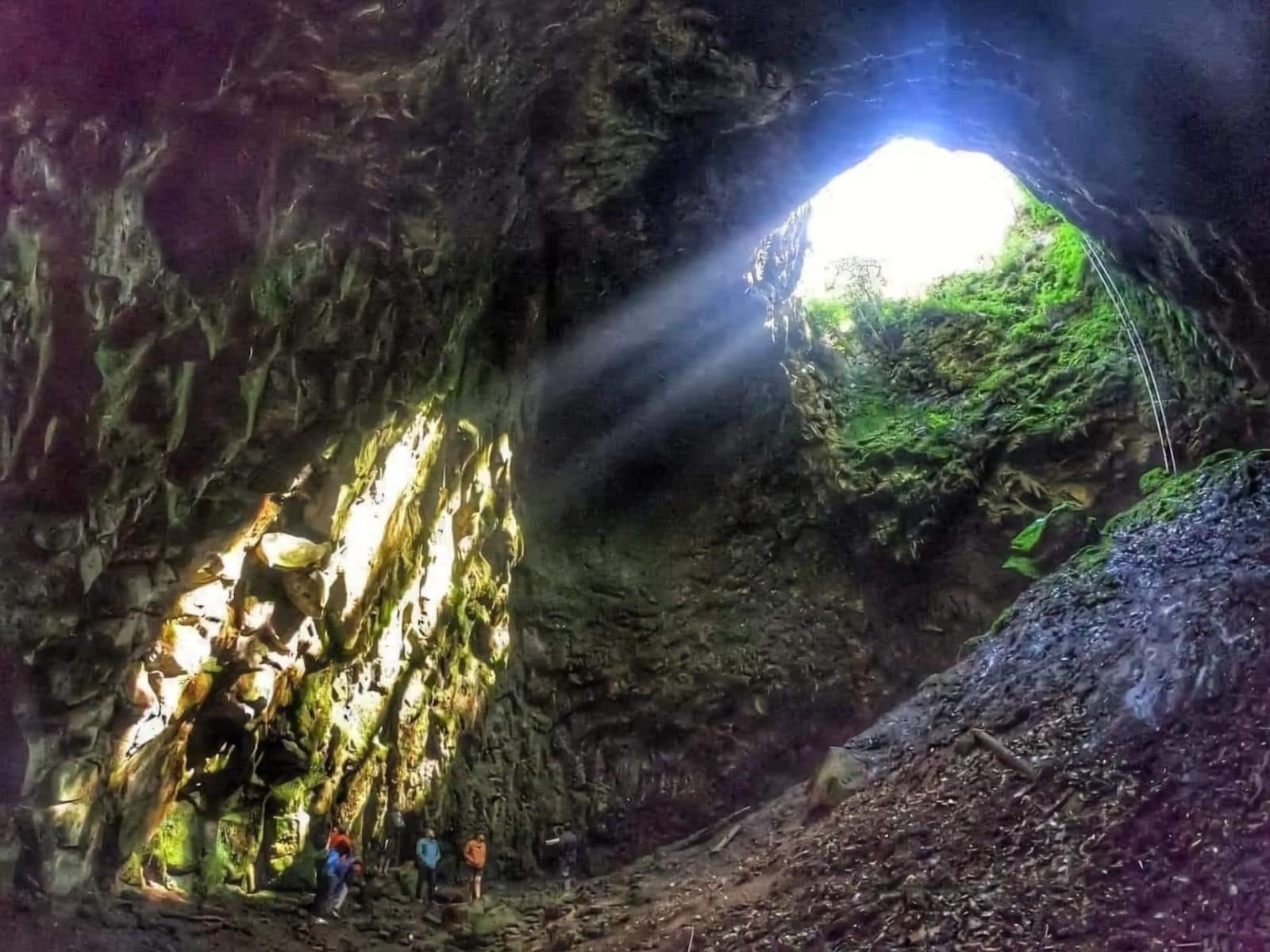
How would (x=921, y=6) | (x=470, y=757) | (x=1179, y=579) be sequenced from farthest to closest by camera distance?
(x=470, y=757) → (x=1179, y=579) → (x=921, y=6)

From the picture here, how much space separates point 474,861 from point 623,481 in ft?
17.1

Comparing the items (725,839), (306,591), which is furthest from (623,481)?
(306,591)

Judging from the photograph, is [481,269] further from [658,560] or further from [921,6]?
[658,560]

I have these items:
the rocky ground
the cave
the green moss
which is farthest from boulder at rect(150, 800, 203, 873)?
the green moss

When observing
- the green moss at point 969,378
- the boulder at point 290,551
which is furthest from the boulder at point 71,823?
the green moss at point 969,378

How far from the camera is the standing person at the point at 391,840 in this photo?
8.61 meters

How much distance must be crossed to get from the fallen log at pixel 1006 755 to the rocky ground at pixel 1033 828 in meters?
0.02

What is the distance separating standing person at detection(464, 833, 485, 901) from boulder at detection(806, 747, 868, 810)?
3.61 m

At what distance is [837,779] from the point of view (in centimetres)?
774

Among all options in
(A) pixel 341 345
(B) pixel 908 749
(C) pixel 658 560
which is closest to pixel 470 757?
(C) pixel 658 560

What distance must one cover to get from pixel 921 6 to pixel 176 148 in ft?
16.6

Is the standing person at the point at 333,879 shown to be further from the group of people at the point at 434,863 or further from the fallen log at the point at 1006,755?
the fallen log at the point at 1006,755

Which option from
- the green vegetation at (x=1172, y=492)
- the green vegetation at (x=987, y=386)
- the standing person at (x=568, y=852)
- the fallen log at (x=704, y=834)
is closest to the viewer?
the green vegetation at (x=1172, y=492)

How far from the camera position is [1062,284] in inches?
471
